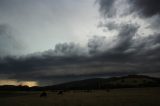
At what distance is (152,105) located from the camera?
1291 inches

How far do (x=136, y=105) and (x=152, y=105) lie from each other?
2045 millimetres

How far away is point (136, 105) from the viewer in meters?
33.5
